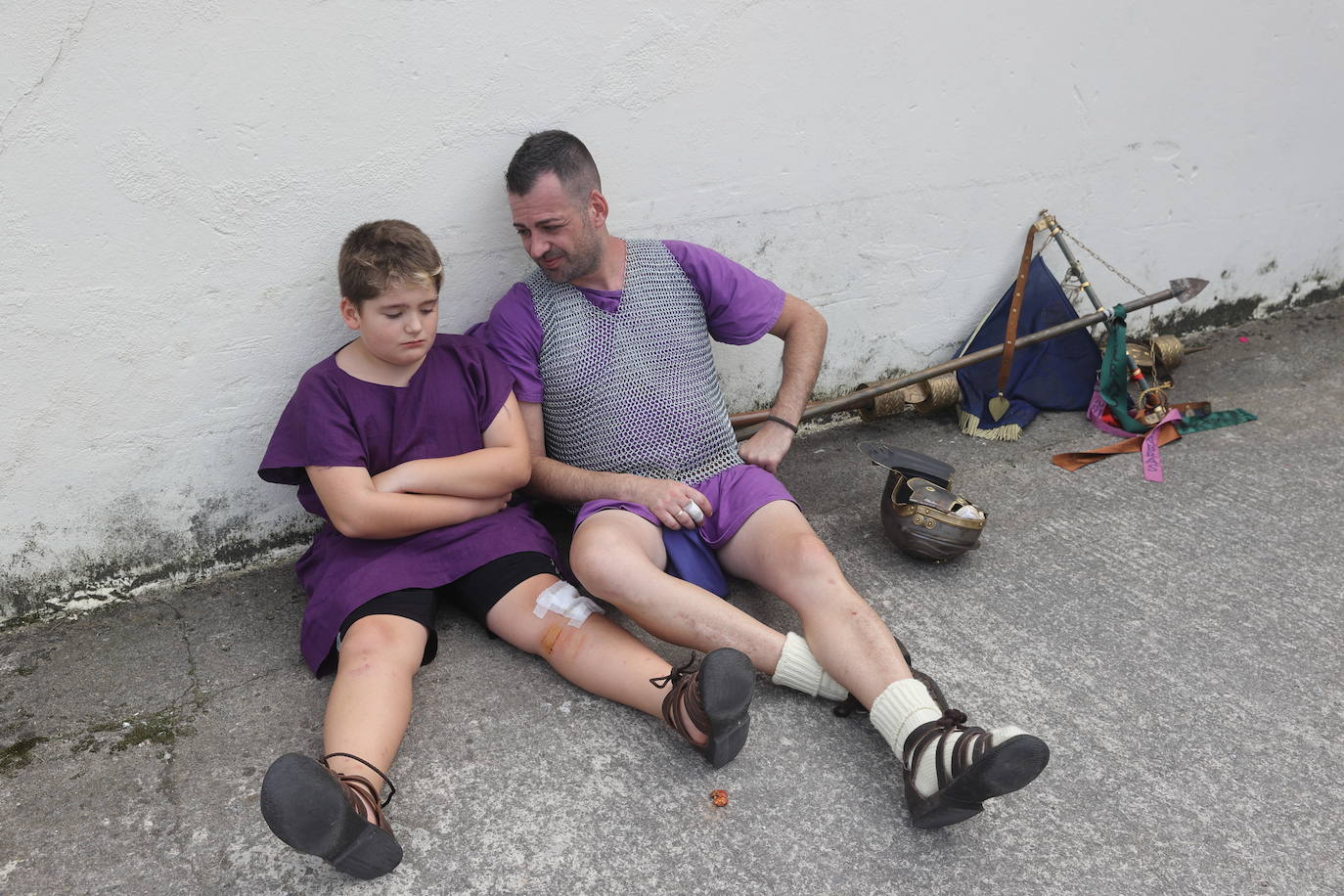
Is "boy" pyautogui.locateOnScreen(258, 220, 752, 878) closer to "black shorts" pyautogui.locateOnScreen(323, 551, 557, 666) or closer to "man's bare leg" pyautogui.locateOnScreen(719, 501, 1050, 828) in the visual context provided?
"black shorts" pyautogui.locateOnScreen(323, 551, 557, 666)

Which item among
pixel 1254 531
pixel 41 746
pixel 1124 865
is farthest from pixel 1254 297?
pixel 41 746

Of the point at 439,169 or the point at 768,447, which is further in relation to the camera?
the point at 768,447

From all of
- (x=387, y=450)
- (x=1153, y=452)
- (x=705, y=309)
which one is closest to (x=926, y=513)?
(x=705, y=309)

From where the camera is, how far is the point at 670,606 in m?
2.21

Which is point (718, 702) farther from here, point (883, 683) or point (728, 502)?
point (728, 502)

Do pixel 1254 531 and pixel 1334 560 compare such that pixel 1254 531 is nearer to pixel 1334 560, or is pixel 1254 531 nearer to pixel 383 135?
pixel 1334 560

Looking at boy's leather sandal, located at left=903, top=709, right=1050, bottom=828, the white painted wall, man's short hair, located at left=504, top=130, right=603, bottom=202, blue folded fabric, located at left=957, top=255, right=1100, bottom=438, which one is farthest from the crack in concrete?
blue folded fabric, located at left=957, top=255, right=1100, bottom=438

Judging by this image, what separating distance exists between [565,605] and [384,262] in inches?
33.3

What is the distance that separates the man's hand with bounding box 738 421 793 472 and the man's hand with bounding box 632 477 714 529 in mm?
305

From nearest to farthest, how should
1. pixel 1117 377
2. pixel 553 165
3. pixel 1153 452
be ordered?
→ 1. pixel 553 165
2. pixel 1153 452
3. pixel 1117 377

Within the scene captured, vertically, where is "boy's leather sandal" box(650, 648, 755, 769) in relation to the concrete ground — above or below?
above

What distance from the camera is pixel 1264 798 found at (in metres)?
2.04

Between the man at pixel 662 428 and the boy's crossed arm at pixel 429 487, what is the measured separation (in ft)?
0.48

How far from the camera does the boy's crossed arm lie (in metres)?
2.26
